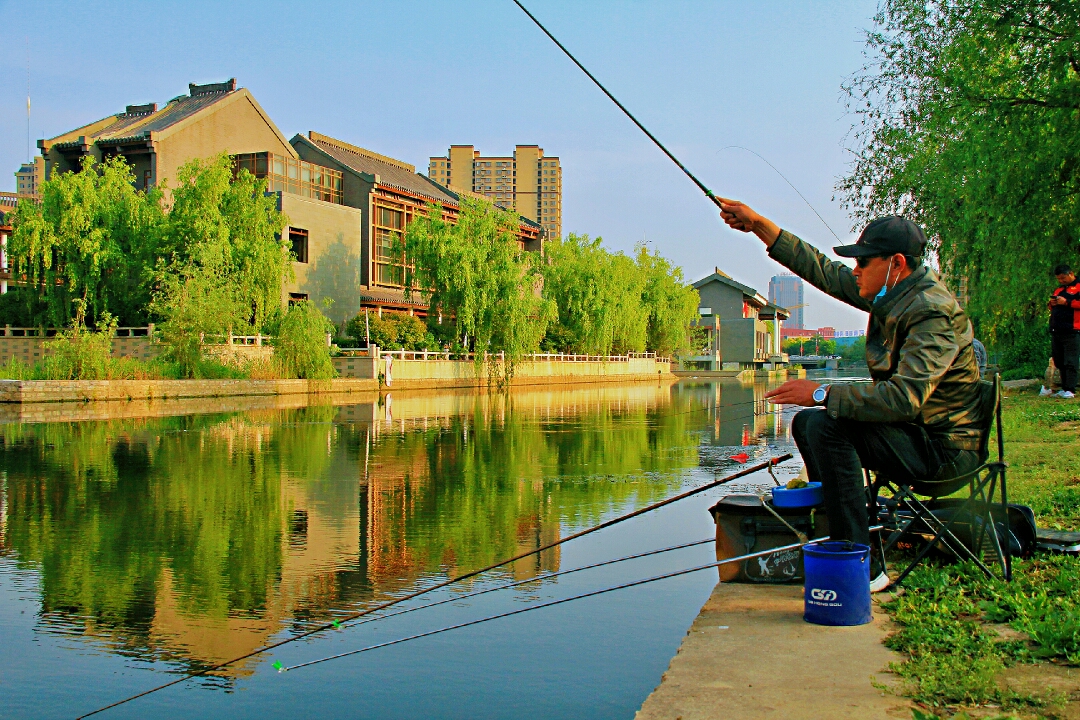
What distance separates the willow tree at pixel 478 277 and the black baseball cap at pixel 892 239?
1334 inches

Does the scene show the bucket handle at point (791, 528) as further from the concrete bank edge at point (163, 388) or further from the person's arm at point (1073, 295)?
the concrete bank edge at point (163, 388)

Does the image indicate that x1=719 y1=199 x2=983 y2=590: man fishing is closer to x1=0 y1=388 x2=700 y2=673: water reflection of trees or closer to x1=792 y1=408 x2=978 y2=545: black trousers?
x1=792 y1=408 x2=978 y2=545: black trousers

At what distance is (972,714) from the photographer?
251 centimetres

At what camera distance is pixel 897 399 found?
11.3 ft

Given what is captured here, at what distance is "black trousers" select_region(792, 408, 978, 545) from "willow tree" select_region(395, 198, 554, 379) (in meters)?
34.1

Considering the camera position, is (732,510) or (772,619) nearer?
(772,619)

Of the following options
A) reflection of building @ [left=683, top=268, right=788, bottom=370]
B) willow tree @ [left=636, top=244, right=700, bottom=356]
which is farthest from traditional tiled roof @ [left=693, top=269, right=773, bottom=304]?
willow tree @ [left=636, top=244, right=700, bottom=356]

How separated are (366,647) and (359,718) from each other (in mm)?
696

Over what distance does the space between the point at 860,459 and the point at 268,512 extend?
4.95 meters

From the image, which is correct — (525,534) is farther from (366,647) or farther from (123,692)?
(123,692)

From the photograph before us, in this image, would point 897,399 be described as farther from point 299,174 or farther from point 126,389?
point 299,174

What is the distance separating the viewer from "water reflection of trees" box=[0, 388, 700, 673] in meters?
4.57

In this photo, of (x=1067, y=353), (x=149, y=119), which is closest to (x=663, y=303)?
(x=149, y=119)

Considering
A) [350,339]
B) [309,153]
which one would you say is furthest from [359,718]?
[309,153]
